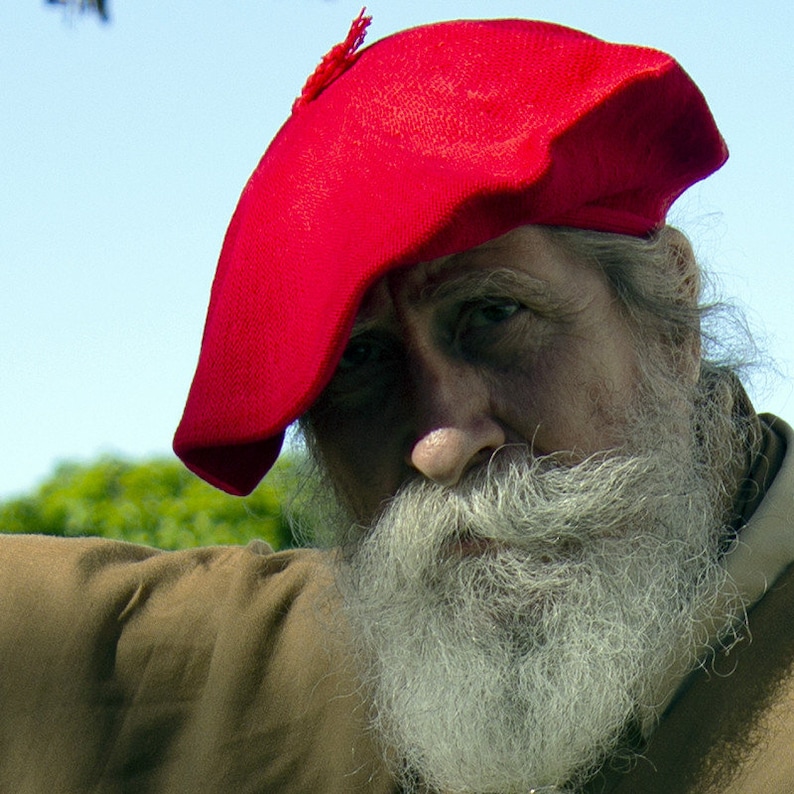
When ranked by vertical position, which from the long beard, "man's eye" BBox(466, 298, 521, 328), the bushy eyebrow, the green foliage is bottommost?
the green foliage

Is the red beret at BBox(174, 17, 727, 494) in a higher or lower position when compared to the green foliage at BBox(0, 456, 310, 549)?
higher

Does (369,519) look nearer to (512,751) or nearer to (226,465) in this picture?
(226,465)

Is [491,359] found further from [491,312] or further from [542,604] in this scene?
[542,604]

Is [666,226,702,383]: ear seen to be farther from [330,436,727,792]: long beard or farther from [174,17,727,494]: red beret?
[330,436,727,792]: long beard

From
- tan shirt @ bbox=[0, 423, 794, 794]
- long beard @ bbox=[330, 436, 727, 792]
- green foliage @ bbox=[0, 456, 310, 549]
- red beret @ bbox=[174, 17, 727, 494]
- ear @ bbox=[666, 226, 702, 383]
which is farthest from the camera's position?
green foliage @ bbox=[0, 456, 310, 549]

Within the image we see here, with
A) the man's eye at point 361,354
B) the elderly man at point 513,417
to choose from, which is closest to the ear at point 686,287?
the elderly man at point 513,417

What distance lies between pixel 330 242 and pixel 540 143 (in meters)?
0.41

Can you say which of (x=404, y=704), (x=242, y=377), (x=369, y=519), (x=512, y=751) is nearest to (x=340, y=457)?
(x=369, y=519)

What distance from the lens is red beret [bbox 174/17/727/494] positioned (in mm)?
2180

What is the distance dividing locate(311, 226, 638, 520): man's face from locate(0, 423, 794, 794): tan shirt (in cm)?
53

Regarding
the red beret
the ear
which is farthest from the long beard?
the red beret

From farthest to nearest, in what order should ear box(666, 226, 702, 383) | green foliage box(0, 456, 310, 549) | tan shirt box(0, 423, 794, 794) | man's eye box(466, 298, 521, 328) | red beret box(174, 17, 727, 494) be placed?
green foliage box(0, 456, 310, 549) < tan shirt box(0, 423, 794, 794) < ear box(666, 226, 702, 383) < man's eye box(466, 298, 521, 328) < red beret box(174, 17, 727, 494)

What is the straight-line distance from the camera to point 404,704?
2.53 m

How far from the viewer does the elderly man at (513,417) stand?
2273 mm
